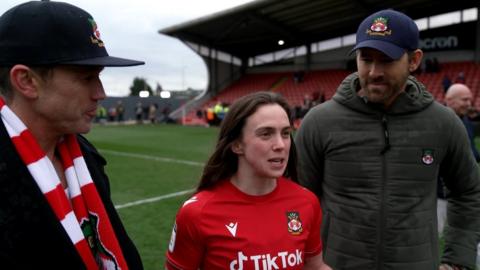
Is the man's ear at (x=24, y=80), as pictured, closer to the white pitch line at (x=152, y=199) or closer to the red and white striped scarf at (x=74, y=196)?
the red and white striped scarf at (x=74, y=196)

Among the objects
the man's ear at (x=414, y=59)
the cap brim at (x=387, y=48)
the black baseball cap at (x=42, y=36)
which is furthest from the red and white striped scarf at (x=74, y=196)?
the man's ear at (x=414, y=59)

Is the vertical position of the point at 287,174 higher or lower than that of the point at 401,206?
higher

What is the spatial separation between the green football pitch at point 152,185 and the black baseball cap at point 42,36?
117 cm

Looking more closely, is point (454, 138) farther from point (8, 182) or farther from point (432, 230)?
point (8, 182)

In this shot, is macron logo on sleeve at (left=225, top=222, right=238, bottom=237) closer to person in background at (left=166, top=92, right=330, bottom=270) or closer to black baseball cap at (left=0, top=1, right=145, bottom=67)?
person in background at (left=166, top=92, right=330, bottom=270)

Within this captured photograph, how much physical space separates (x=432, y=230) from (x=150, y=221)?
420 cm

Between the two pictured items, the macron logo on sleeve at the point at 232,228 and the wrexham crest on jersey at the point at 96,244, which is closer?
the wrexham crest on jersey at the point at 96,244

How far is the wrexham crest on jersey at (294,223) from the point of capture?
1931 millimetres

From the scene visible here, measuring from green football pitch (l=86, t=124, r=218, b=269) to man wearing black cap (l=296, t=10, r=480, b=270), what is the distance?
0.77 m

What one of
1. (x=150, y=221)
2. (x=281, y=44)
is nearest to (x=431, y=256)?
(x=150, y=221)

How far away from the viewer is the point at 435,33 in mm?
24000

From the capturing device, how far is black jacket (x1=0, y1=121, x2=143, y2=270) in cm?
119

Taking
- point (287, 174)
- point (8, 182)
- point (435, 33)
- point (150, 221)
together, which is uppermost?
point (435, 33)

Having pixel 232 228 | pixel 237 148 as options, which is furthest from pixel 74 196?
pixel 237 148
